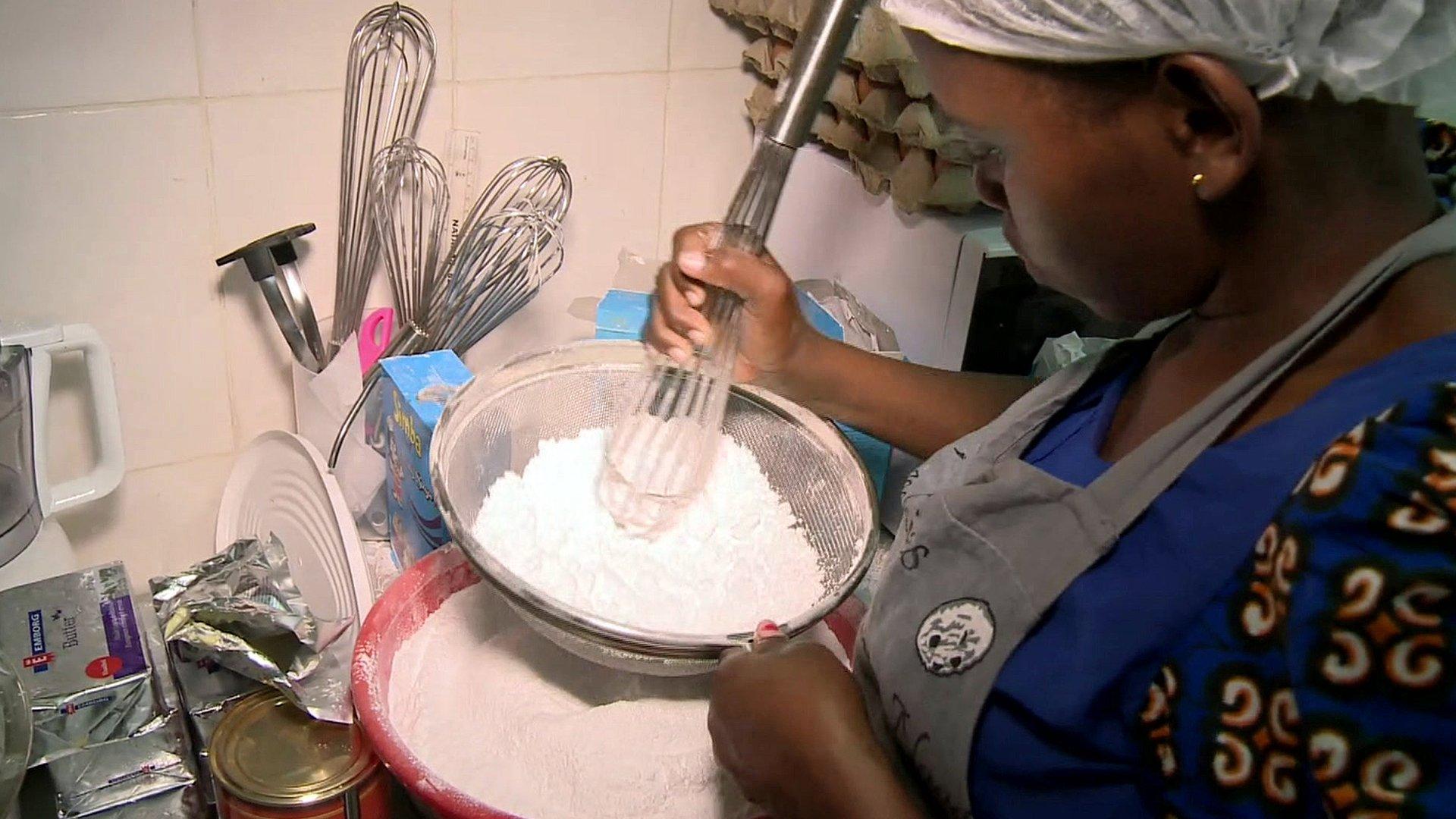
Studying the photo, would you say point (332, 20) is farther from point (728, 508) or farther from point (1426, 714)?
point (1426, 714)

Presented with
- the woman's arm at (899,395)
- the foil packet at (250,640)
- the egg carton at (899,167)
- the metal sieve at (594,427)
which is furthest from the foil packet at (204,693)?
the egg carton at (899,167)

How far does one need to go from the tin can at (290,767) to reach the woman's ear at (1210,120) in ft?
2.05

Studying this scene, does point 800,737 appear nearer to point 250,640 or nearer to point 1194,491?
point 1194,491

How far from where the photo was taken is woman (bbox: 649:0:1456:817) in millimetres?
334

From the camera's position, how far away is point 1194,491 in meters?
0.44

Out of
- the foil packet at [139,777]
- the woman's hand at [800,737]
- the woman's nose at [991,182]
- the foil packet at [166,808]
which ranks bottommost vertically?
the foil packet at [166,808]

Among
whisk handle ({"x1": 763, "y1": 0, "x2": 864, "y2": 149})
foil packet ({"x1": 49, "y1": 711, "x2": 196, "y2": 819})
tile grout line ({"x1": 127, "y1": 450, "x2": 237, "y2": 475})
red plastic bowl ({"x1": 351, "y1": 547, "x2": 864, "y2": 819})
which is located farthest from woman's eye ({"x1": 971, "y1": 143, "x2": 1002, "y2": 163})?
tile grout line ({"x1": 127, "y1": 450, "x2": 237, "y2": 475})

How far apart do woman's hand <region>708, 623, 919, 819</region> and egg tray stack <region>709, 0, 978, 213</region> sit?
438 mm

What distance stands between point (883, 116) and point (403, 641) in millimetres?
609

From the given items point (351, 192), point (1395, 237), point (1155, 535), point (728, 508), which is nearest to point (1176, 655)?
point (1155, 535)

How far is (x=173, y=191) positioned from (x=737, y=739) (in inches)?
27.0

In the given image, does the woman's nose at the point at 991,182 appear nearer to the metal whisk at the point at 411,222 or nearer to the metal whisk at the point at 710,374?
the metal whisk at the point at 710,374

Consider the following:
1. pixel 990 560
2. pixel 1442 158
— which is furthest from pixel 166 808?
pixel 1442 158

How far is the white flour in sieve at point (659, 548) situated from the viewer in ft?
2.33
